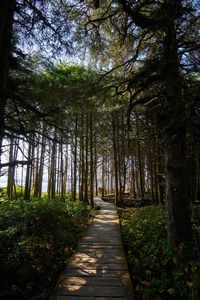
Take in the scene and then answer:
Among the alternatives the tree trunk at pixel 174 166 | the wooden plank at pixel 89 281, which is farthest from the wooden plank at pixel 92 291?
the tree trunk at pixel 174 166

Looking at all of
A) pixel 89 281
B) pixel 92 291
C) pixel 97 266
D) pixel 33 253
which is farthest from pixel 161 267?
pixel 33 253

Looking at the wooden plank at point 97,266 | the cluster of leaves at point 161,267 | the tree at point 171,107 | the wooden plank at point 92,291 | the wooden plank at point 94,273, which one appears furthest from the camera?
the tree at point 171,107

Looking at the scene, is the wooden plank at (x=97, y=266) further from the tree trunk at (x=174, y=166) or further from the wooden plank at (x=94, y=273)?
the tree trunk at (x=174, y=166)

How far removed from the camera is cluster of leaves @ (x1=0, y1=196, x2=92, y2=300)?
436 centimetres

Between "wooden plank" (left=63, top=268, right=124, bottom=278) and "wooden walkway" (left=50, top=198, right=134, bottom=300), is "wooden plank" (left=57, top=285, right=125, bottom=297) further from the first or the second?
"wooden plank" (left=63, top=268, right=124, bottom=278)

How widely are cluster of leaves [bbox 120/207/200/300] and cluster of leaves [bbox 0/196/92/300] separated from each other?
5.12 ft

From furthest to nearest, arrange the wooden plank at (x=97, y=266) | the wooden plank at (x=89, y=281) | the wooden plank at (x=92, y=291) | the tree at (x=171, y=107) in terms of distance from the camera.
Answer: the tree at (x=171, y=107) < the wooden plank at (x=97, y=266) < the wooden plank at (x=89, y=281) < the wooden plank at (x=92, y=291)

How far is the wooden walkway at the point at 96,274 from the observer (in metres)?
3.88

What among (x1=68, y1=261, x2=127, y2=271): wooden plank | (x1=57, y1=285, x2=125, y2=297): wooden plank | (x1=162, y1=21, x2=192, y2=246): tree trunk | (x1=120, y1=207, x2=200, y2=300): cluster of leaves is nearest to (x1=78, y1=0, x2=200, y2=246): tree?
(x1=162, y1=21, x2=192, y2=246): tree trunk

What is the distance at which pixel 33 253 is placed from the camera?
557cm

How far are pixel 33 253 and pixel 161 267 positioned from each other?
2.65m

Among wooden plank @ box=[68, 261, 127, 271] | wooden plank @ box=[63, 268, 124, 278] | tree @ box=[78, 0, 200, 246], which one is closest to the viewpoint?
wooden plank @ box=[63, 268, 124, 278]

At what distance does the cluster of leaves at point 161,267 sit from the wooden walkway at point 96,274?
0.29 metres

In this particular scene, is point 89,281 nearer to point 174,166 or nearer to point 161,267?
point 161,267
